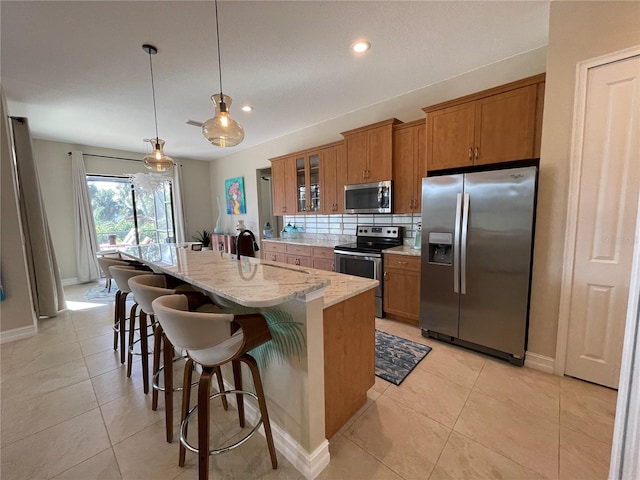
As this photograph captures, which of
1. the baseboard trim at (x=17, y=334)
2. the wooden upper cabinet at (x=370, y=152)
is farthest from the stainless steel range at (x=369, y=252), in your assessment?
the baseboard trim at (x=17, y=334)

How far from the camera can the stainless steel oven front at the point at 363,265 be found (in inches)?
123

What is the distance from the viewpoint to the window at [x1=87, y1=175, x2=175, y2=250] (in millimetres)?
5371

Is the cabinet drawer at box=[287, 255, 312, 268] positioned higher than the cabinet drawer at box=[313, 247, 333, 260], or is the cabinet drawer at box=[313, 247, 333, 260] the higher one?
the cabinet drawer at box=[313, 247, 333, 260]

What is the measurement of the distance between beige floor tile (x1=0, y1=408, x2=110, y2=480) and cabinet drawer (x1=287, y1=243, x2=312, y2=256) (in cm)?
282

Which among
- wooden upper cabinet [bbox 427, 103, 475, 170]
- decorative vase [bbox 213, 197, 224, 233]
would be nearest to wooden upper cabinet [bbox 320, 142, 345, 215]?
wooden upper cabinet [bbox 427, 103, 475, 170]

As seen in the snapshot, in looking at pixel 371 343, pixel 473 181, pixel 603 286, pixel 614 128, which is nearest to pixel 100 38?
pixel 371 343

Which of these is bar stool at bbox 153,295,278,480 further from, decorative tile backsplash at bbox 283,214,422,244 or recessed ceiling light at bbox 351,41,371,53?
decorative tile backsplash at bbox 283,214,422,244

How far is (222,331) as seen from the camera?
111 centimetres

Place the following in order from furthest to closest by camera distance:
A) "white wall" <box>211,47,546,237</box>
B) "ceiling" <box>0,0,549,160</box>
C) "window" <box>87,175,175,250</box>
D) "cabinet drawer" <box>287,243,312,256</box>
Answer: "window" <box>87,175,175,250</box> → "cabinet drawer" <box>287,243,312,256</box> → "white wall" <box>211,47,546,237</box> → "ceiling" <box>0,0,549,160</box>

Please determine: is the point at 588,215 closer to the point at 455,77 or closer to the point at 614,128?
the point at 614,128

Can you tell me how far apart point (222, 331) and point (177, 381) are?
58.4 inches

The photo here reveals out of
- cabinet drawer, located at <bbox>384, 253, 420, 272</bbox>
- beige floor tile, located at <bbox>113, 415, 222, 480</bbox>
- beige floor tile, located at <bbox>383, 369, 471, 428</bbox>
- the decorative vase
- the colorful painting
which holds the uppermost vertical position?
Result: the colorful painting

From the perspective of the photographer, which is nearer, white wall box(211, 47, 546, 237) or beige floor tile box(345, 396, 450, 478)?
beige floor tile box(345, 396, 450, 478)

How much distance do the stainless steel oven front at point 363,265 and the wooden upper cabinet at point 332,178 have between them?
2.52ft
